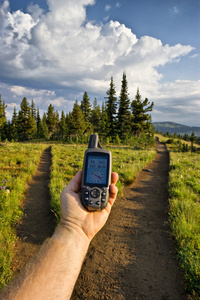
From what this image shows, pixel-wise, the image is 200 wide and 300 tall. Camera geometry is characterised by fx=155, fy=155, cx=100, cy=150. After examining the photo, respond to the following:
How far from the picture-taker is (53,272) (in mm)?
1825

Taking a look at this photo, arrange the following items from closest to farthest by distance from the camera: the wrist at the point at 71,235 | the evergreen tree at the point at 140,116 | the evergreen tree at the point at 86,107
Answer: the wrist at the point at 71,235 < the evergreen tree at the point at 140,116 < the evergreen tree at the point at 86,107

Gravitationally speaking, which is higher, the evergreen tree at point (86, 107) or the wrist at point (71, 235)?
the evergreen tree at point (86, 107)

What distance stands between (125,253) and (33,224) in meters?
3.02

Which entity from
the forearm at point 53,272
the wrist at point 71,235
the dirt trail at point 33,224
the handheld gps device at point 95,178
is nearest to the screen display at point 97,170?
the handheld gps device at point 95,178

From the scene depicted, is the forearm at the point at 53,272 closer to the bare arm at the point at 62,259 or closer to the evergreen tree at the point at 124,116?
the bare arm at the point at 62,259

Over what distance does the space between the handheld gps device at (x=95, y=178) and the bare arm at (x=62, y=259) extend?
0.19m

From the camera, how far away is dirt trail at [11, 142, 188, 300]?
10.1ft

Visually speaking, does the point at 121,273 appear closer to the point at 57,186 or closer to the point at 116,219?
the point at 116,219

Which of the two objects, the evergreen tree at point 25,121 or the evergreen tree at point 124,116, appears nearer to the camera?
the evergreen tree at point 124,116

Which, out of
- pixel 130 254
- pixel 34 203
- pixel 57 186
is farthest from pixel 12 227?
pixel 130 254

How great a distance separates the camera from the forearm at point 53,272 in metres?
1.57

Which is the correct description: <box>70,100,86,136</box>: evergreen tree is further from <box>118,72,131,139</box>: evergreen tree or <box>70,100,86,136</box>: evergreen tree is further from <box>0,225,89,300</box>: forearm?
<box>0,225,89,300</box>: forearm

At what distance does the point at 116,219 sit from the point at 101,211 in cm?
282

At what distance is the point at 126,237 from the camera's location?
460 cm
